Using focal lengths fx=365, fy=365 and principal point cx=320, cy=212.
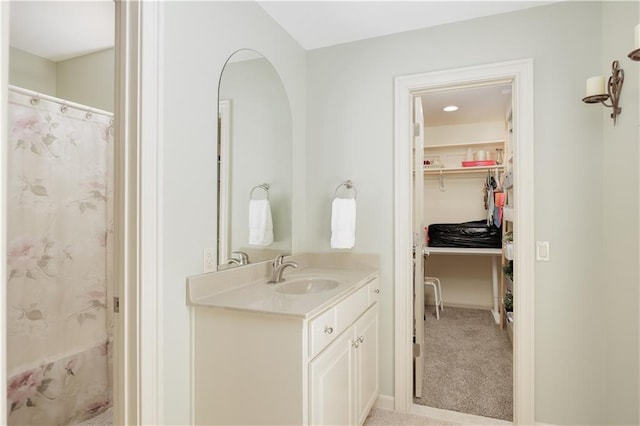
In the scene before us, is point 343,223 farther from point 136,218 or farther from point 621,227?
point 621,227

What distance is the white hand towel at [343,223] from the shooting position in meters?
2.32

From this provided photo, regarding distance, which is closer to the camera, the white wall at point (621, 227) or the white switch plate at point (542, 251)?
the white wall at point (621, 227)

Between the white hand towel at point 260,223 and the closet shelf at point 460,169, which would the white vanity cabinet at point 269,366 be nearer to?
the white hand towel at point 260,223

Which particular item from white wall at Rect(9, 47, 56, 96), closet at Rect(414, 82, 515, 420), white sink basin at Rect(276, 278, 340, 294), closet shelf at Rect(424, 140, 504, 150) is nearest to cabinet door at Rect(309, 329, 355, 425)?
white sink basin at Rect(276, 278, 340, 294)

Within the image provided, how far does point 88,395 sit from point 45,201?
3.87 ft

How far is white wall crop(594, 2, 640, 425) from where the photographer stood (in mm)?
1619

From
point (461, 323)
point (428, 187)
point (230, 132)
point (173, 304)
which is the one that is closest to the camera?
point (173, 304)

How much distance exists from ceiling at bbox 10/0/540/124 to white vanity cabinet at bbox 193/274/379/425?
64.8 inches

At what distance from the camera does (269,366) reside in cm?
139

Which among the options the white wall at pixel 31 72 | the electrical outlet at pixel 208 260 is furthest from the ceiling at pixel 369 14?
the white wall at pixel 31 72

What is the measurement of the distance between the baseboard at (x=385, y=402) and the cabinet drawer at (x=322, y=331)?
103 centimetres

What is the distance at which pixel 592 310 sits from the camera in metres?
1.96

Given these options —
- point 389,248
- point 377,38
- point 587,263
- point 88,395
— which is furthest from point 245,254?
point 587,263

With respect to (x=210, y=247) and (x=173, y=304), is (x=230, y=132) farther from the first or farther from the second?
(x=173, y=304)
